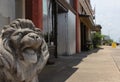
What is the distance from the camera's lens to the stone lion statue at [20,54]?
336 centimetres

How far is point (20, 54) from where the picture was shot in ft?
11.2

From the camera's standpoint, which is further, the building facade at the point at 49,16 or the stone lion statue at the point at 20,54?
the building facade at the point at 49,16

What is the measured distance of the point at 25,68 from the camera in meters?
3.40

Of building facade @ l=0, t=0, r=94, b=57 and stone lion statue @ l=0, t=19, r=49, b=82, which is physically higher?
building facade @ l=0, t=0, r=94, b=57

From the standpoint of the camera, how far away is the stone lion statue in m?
Answer: 3.36

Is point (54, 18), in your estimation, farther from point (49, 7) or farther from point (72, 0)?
point (72, 0)

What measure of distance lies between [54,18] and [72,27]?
907 cm

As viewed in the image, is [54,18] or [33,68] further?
[54,18]

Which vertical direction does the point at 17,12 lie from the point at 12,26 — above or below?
above

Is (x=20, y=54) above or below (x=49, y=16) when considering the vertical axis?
below

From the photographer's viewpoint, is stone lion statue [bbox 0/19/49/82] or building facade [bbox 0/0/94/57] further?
building facade [bbox 0/0/94/57]

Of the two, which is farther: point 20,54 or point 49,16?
point 49,16

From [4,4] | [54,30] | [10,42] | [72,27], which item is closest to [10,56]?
[10,42]

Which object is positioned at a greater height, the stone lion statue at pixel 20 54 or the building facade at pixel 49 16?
the building facade at pixel 49 16
